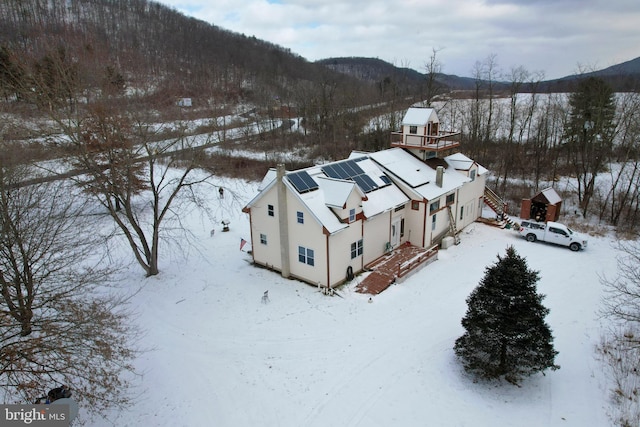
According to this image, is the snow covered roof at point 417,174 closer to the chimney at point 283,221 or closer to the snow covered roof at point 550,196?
the snow covered roof at point 550,196

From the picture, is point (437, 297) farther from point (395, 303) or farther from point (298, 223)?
point (298, 223)

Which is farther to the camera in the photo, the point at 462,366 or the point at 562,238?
the point at 562,238

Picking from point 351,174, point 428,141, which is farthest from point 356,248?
point 428,141

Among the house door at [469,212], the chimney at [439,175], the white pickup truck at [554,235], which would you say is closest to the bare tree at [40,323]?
the chimney at [439,175]


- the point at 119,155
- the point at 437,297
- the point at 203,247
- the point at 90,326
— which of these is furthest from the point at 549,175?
the point at 90,326

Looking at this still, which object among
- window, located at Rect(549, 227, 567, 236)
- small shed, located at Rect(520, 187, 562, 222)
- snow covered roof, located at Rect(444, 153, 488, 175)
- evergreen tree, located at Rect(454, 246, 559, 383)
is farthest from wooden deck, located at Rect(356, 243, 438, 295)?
small shed, located at Rect(520, 187, 562, 222)

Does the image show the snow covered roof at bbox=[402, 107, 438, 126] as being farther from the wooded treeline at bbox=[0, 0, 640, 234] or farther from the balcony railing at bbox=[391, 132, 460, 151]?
the wooded treeline at bbox=[0, 0, 640, 234]

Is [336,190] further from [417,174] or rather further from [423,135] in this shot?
[423,135]
